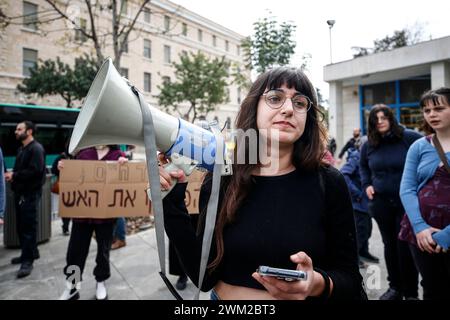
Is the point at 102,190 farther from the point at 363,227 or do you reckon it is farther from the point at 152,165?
the point at 363,227

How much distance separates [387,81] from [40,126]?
44.4 ft

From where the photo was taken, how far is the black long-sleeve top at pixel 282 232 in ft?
3.62

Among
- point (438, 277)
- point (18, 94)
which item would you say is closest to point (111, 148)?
point (438, 277)

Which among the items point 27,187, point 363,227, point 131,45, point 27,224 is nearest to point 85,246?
point 27,224

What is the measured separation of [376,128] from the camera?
9.71ft

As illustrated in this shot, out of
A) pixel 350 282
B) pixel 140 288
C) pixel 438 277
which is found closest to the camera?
pixel 350 282

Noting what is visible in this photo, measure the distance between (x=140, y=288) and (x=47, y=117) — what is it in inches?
426

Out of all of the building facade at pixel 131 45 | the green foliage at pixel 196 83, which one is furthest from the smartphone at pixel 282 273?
the green foliage at pixel 196 83

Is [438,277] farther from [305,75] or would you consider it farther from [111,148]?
[111,148]

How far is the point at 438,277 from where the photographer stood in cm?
205

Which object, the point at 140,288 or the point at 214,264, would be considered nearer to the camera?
the point at 214,264

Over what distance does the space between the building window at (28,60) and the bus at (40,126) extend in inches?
469

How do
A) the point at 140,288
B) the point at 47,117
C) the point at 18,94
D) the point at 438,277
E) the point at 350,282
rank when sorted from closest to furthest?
the point at 350,282, the point at 438,277, the point at 140,288, the point at 47,117, the point at 18,94

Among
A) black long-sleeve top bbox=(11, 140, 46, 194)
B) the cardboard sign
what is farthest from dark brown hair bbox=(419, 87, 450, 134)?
black long-sleeve top bbox=(11, 140, 46, 194)
